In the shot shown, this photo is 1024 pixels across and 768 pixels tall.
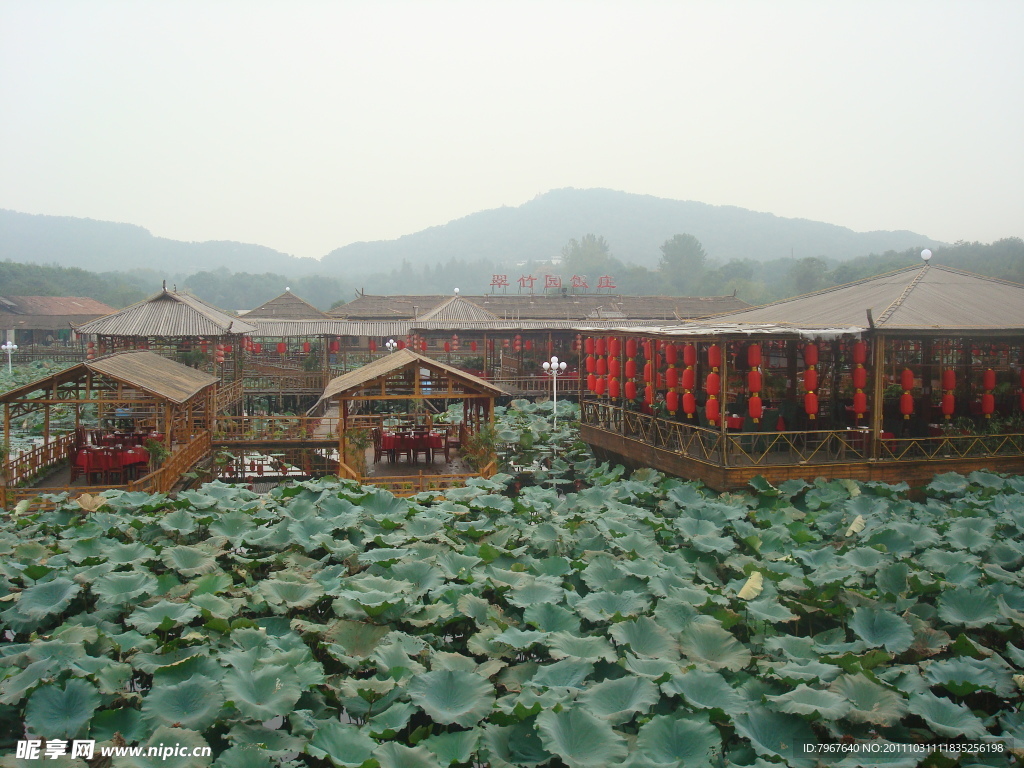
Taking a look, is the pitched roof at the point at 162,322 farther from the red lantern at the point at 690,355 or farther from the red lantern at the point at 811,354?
the red lantern at the point at 811,354

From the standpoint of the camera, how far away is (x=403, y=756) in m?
4.41

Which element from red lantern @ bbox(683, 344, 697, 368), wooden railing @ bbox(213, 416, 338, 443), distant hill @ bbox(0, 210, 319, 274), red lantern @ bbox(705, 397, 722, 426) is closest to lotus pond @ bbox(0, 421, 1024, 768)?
red lantern @ bbox(705, 397, 722, 426)

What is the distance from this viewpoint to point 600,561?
7.34 meters

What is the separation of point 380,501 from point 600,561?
10.8ft

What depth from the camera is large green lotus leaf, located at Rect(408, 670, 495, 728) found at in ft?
16.1

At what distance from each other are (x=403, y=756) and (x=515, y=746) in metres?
0.70

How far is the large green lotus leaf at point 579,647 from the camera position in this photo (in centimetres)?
561

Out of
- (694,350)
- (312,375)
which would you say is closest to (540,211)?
(312,375)

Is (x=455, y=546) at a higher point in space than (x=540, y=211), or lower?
lower

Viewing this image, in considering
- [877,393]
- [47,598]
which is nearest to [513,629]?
[47,598]

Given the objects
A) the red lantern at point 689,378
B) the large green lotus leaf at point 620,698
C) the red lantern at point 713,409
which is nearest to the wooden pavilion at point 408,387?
the red lantern at point 689,378

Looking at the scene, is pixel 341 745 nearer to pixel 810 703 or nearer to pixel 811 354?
pixel 810 703

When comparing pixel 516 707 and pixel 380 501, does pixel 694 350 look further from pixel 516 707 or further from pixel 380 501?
pixel 516 707

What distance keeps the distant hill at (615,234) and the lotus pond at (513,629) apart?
124 m
